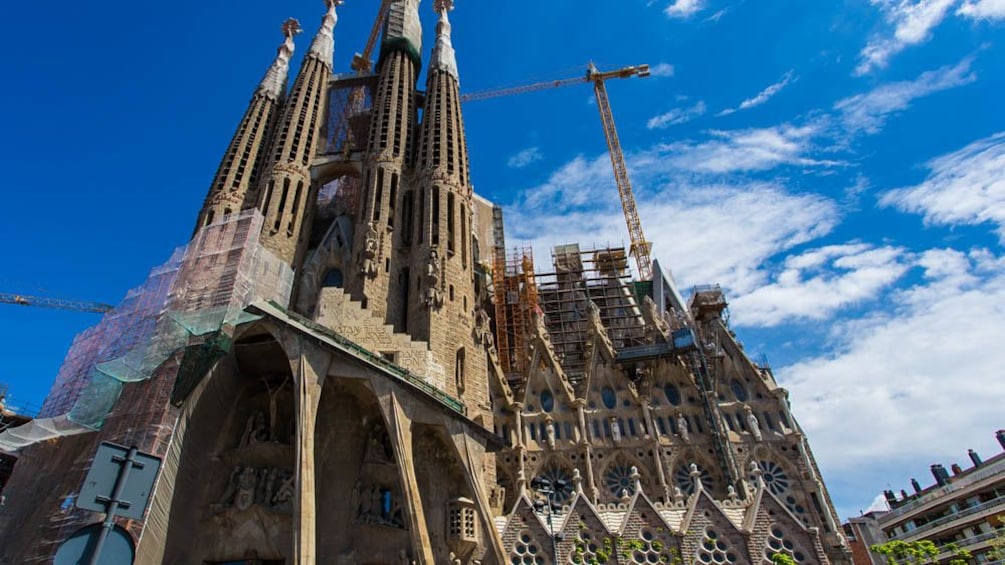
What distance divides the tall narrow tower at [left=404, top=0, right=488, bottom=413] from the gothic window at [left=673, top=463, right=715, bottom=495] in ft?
31.8

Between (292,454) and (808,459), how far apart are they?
69.2ft

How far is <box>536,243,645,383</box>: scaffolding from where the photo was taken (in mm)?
34781

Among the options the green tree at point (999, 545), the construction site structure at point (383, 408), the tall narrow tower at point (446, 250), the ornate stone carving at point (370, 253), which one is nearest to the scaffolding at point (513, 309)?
the construction site structure at point (383, 408)

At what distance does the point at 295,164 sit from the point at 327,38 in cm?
1367

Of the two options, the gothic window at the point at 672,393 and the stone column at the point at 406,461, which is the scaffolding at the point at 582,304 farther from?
the stone column at the point at 406,461

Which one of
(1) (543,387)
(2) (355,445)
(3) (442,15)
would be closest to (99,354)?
(2) (355,445)

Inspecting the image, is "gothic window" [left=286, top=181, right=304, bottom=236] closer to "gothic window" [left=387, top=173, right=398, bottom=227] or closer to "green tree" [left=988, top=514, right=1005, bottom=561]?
"gothic window" [left=387, top=173, right=398, bottom=227]

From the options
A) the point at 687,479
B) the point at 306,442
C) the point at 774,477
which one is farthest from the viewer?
the point at 687,479

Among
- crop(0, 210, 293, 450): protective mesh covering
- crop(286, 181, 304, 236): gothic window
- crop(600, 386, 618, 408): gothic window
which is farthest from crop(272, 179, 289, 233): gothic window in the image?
crop(600, 386, 618, 408): gothic window

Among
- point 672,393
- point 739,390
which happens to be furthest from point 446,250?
point 739,390

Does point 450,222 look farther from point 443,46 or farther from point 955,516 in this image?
point 955,516

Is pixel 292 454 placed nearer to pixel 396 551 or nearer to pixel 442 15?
pixel 396 551

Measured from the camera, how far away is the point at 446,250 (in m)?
25.0

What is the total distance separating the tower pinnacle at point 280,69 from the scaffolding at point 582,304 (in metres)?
19.9
